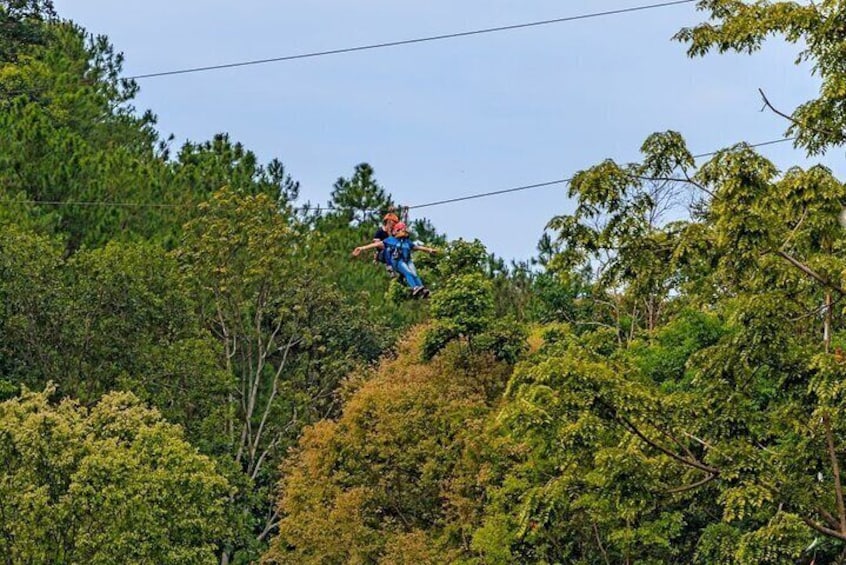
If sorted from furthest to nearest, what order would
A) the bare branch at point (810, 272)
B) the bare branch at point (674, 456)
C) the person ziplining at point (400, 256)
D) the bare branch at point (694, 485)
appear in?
1. the person ziplining at point (400, 256)
2. the bare branch at point (694, 485)
3. the bare branch at point (674, 456)
4. the bare branch at point (810, 272)

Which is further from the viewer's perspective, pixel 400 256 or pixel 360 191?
pixel 360 191

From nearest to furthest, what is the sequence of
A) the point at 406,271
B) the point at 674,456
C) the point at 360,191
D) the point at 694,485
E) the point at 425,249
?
the point at 674,456 → the point at 694,485 → the point at 425,249 → the point at 406,271 → the point at 360,191

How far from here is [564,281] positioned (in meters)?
13.8

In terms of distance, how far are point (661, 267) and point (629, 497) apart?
219cm

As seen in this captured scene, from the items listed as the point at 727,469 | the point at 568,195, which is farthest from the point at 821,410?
the point at 568,195

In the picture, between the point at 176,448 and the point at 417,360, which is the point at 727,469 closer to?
the point at 176,448

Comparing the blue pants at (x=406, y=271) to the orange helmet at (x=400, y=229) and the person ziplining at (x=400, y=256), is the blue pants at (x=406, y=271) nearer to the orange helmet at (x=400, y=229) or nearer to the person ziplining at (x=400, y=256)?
the person ziplining at (x=400, y=256)

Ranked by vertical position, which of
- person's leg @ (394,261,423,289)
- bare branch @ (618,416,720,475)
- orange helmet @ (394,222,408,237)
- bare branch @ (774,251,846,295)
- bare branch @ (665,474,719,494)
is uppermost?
orange helmet @ (394,222,408,237)

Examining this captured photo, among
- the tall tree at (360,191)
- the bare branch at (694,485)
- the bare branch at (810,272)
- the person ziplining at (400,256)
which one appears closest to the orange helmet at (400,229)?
the person ziplining at (400,256)

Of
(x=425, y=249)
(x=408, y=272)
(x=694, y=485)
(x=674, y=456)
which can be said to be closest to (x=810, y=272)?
(x=674, y=456)

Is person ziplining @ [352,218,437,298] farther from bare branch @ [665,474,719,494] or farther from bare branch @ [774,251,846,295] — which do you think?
bare branch @ [774,251,846,295]

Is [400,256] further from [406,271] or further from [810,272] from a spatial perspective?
[810,272]

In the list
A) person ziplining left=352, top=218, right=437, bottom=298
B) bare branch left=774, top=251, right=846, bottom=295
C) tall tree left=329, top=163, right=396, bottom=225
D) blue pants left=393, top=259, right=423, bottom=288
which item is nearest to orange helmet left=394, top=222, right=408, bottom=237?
person ziplining left=352, top=218, right=437, bottom=298

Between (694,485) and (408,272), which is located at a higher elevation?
(408,272)
